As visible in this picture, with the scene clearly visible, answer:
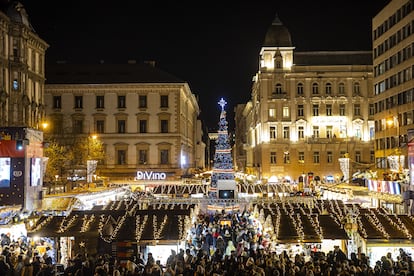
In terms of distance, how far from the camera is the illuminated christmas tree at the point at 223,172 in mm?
42375

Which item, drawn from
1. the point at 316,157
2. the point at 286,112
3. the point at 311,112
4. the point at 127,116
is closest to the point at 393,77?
the point at 311,112

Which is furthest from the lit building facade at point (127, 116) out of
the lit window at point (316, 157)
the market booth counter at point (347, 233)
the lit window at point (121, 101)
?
the market booth counter at point (347, 233)

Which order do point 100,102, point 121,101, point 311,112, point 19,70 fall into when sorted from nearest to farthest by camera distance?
point 19,70
point 121,101
point 100,102
point 311,112

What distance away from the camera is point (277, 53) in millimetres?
72375

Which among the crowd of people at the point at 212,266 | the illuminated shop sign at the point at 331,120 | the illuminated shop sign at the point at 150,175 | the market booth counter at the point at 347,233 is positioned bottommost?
the crowd of people at the point at 212,266

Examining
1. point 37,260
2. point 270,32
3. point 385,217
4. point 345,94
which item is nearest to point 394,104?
point 345,94

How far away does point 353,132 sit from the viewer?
7294 cm

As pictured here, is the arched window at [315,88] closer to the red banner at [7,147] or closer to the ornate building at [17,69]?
the ornate building at [17,69]

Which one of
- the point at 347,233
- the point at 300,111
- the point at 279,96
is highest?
the point at 279,96

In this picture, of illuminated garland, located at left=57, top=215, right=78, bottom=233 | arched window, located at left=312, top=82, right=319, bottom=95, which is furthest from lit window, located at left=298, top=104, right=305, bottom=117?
illuminated garland, located at left=57, top=215, right=78, bottom=233

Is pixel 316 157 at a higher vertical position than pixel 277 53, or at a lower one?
lower

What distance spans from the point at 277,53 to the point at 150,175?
80.6 feet

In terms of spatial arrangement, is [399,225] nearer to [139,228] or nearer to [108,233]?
[139,228]

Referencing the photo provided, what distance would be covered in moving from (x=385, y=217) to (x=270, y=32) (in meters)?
57.4
